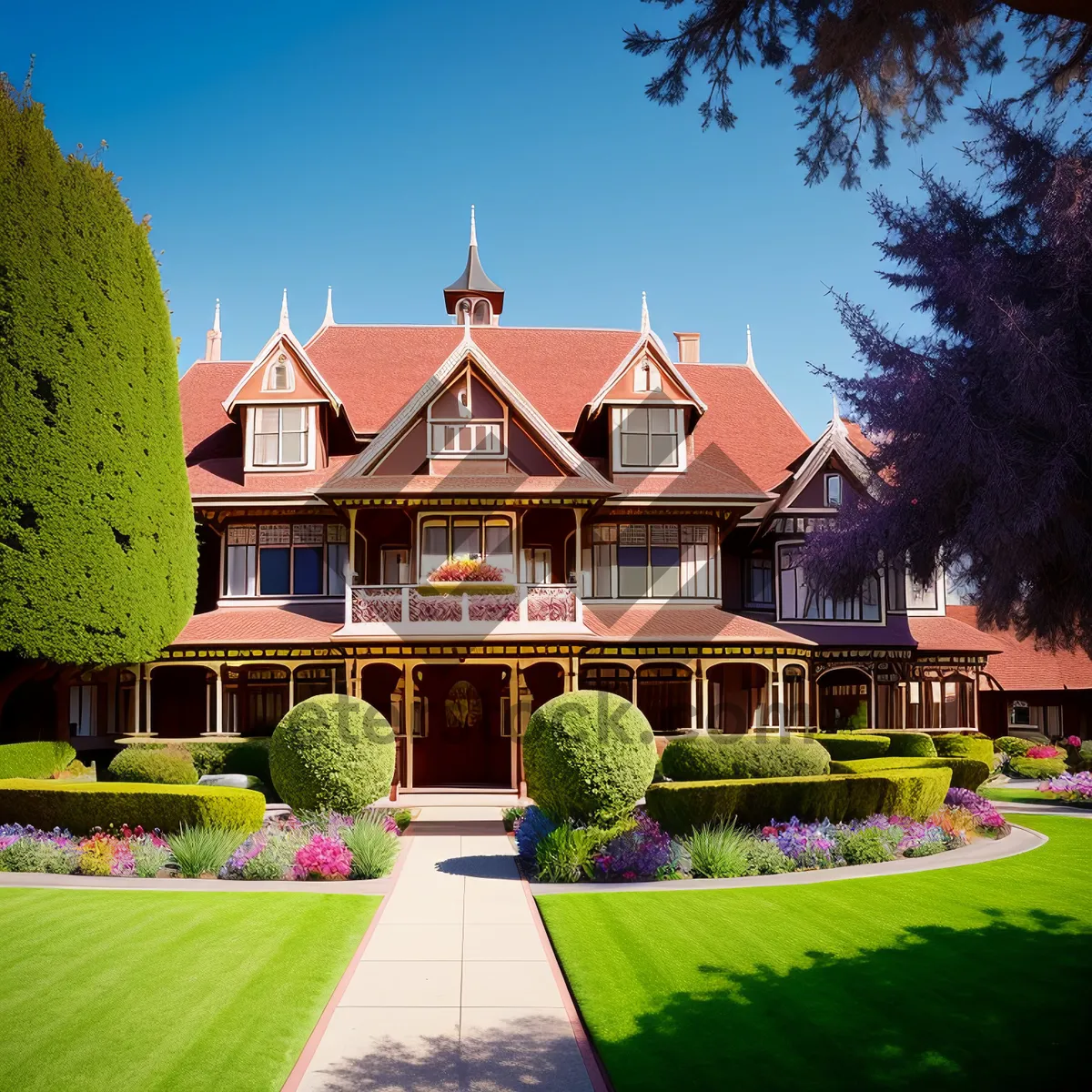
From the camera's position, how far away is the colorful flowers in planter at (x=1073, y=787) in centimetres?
2562

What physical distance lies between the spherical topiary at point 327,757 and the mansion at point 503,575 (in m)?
8.35

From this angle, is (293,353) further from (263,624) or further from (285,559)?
(263,624)

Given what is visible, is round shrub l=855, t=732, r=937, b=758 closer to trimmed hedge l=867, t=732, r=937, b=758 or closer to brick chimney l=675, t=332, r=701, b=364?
trimmed hedge l=867, t=732, r=937, b=758

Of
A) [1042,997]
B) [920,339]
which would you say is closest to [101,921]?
[1042,997]

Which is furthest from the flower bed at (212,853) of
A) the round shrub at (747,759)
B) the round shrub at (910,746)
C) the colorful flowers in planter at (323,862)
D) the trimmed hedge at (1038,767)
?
the trimmed hedge at (1038,767)

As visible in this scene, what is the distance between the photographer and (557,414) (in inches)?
1358

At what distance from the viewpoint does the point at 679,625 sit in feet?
99.1

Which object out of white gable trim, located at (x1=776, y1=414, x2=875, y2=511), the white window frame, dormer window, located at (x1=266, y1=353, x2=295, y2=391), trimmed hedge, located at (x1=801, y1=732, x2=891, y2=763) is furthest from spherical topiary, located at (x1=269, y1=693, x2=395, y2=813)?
white gable trim, located at (x1=776, y1=414, x2=875, y2=511)

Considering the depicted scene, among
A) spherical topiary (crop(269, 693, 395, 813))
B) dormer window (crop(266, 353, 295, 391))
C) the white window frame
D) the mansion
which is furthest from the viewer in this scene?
the white window frame

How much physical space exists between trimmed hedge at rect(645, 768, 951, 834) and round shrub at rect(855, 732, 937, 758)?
9172mm

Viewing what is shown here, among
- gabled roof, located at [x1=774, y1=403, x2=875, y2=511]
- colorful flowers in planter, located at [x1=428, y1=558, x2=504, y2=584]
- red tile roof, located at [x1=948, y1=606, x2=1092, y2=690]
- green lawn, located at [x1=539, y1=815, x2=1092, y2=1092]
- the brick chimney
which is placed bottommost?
green lawn, located at [x1=539, y1=815, x2=1092, y2=1092]

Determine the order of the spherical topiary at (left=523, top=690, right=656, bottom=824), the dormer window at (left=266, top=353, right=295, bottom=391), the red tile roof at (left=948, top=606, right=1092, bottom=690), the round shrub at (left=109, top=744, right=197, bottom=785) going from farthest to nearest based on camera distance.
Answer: the red tile roof at (left=948, top=606, right=1092, bottom=690) → the dormer window at (left=266, top=353, right=295, bottom=391) → the round shrub at (left=109, top=744, right=197, bottom=785) → the spherical topiary at (left=523, top=690, right=656, bottom=824)

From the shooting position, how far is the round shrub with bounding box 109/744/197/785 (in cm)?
2506

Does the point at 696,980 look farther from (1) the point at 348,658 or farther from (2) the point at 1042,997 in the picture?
(1) the point at 348,658
